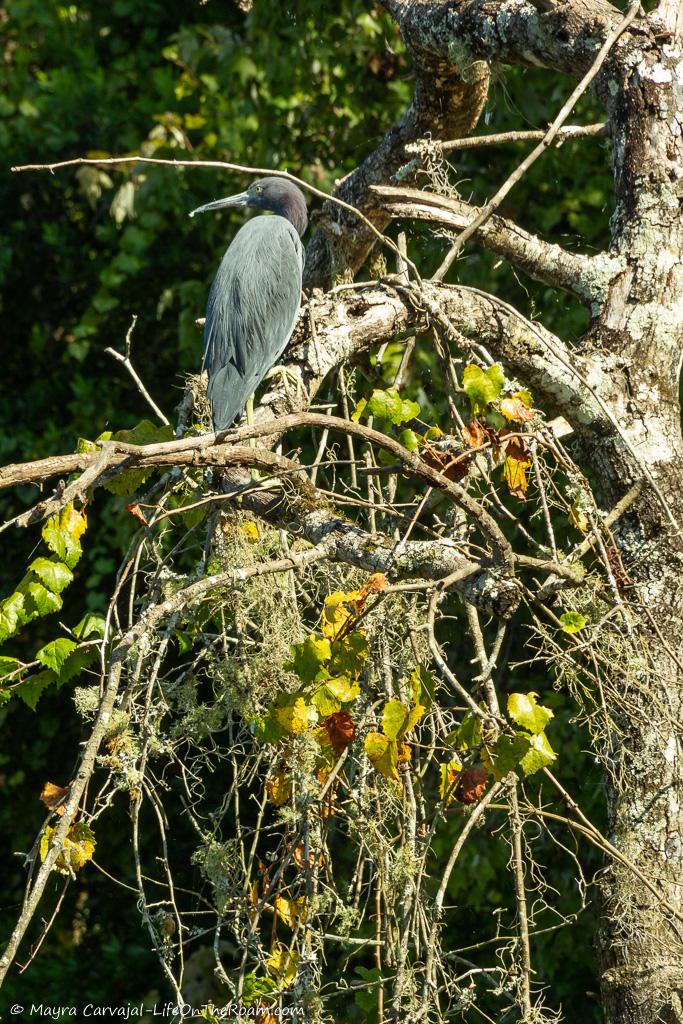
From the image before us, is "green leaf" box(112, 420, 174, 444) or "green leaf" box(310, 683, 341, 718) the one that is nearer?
"green leaf" box(310, 683, 341, 718)

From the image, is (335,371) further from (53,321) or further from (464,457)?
(53,321)

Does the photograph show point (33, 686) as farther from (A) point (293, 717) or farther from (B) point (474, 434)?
(B) point (474, 434)

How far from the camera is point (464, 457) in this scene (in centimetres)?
161

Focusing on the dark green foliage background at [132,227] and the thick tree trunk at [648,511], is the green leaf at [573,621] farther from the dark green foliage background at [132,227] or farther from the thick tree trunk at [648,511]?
the dark green foliage background at [132,227]

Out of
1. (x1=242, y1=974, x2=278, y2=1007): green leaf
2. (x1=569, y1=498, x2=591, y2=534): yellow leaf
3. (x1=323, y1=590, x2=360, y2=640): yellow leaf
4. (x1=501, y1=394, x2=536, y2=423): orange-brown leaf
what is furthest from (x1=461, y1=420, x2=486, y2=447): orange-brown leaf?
(x1=242, y1=974, x2=278, y2=1007): green leaf

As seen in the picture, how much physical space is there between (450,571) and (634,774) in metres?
0.49

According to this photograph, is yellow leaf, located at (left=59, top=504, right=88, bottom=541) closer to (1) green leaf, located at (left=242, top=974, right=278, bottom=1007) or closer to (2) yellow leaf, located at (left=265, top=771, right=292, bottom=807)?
→ (2) yellow leaf, located at (left=265, top=771, right=292, bottom=807)

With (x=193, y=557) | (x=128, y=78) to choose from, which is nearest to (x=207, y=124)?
(x=128, y=78)

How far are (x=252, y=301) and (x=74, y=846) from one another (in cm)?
166

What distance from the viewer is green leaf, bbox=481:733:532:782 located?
1365mm

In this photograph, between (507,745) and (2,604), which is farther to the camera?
(2,604)

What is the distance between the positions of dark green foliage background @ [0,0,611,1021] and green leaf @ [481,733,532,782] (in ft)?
6.92

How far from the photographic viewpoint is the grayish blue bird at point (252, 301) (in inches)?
103

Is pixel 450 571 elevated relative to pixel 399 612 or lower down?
elevated
